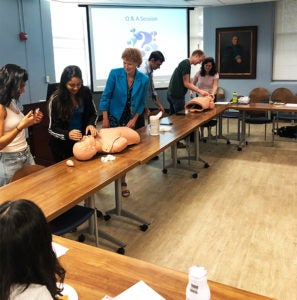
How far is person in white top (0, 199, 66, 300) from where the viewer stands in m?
0.89

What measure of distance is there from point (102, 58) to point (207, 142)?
237 centimetres

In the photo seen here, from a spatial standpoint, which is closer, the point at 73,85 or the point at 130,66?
the point at 73,85

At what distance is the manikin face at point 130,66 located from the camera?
128 inches

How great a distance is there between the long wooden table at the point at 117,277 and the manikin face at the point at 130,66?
214 centimetres

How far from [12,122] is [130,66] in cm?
126

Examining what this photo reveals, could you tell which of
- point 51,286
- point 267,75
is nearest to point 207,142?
point 267,75

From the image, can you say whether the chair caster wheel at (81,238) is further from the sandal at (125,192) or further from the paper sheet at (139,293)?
the paper sheet at (139,293)

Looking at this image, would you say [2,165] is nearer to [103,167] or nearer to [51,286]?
→ [103,167]

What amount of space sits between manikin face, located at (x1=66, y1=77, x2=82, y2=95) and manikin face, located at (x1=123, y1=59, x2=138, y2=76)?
68 centimetres

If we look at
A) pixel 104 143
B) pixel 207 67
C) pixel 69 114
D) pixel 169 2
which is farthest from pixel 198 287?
pixel 169 2

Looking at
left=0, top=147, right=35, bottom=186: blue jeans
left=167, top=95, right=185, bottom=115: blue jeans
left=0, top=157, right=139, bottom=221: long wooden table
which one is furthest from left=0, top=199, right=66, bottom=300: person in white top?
left=167, top=95, right=185, bottom=115: blue jeans

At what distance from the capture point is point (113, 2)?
660cm

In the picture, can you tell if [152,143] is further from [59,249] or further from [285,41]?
[285,41]

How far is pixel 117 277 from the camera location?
1305mm
